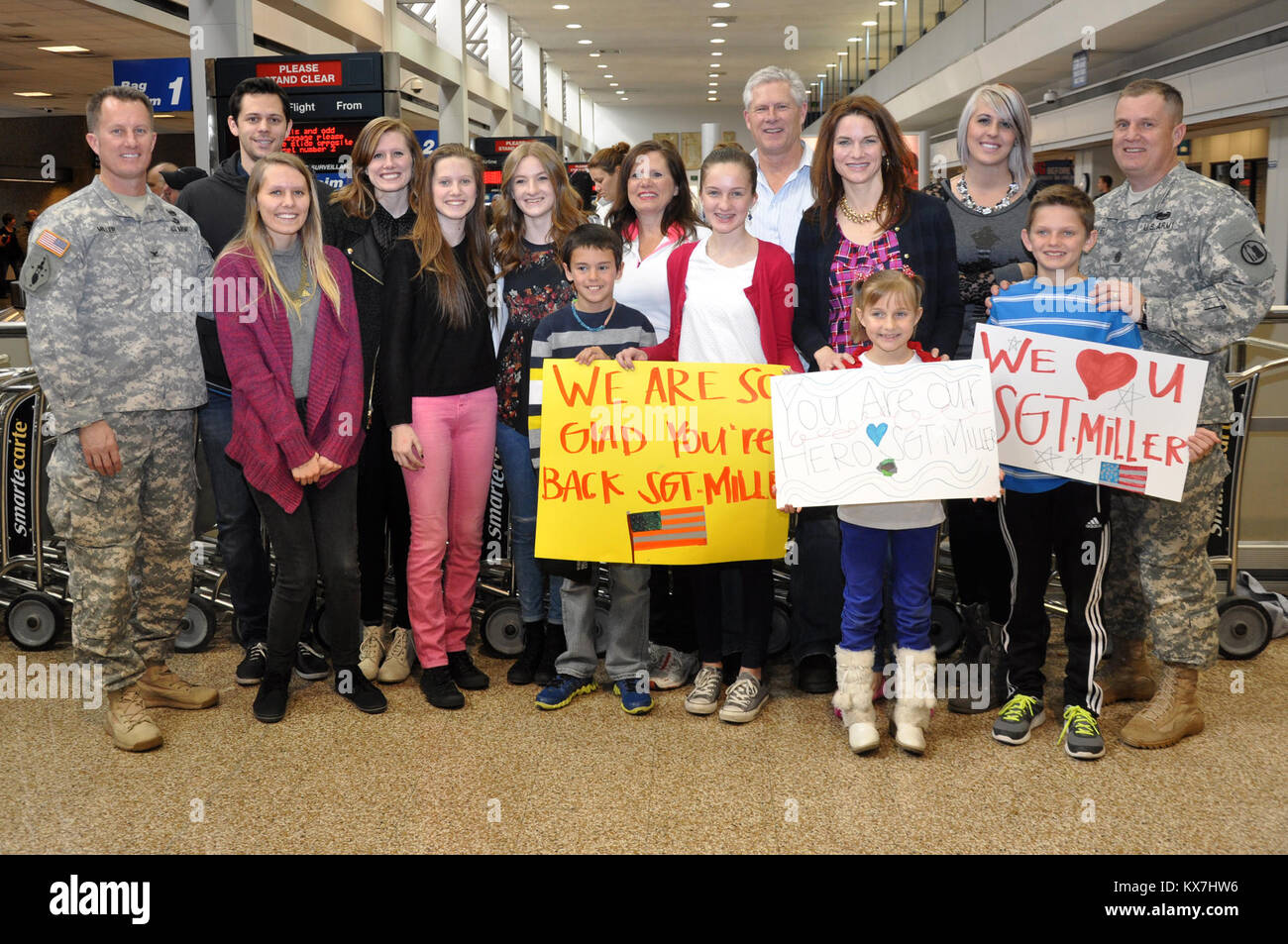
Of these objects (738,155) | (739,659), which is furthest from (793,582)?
(738,155)

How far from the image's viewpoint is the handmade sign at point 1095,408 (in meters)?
3.00

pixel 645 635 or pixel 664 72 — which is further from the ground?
pixel 664 72

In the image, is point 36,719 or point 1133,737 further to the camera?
point 36,719

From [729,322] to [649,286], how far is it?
1.37 ft

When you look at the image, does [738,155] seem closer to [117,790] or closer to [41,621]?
[117,790]

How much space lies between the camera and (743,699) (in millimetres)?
3389

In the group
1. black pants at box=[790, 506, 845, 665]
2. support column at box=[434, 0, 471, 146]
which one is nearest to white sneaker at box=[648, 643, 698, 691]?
black pants at box=[790, 506, 845, 665]

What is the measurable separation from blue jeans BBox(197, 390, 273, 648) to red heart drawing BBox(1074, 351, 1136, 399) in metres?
2.76

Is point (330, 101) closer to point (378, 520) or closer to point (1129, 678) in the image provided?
point (378, 520)

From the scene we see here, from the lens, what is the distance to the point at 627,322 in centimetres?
346

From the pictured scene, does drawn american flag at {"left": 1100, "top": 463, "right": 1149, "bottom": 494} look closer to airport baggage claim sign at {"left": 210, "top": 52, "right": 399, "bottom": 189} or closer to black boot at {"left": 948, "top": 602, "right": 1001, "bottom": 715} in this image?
black boot at {"left": 948, "top": 602, "right": 1001, "bottom": 715}

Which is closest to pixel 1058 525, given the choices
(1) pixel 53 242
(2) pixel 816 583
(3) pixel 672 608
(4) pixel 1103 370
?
(4) pixel 1103 370

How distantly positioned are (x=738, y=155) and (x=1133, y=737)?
85.3 inches

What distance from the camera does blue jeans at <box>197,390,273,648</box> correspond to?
143 inches
